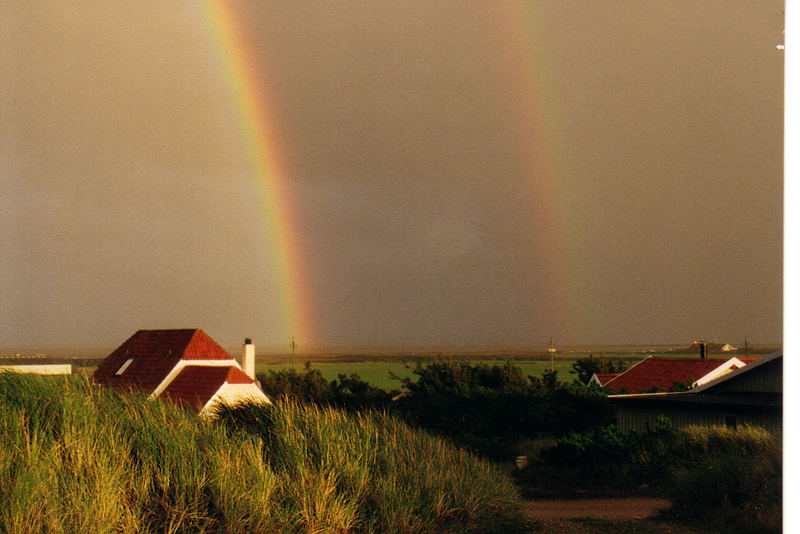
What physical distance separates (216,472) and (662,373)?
92.6 ft

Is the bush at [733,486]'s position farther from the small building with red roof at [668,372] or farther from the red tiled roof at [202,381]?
the small building with red roof at [668,372]

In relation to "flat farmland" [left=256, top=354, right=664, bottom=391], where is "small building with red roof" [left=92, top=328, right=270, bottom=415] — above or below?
above

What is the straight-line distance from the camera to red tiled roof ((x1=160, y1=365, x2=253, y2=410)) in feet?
72.7

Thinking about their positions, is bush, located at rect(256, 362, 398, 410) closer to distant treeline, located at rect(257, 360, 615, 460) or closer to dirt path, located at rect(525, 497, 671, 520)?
distant treeline, located at rect(257, 360, 615, 460)

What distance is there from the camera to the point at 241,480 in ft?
19.1

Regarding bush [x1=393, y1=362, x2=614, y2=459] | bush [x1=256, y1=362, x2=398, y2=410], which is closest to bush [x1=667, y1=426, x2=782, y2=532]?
bush [x1=393, y1=362, x2=614, y2=459]

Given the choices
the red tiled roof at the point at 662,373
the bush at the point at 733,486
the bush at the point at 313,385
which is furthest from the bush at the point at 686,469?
the bush at the point at 313,385

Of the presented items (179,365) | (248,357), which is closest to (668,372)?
(248,357)

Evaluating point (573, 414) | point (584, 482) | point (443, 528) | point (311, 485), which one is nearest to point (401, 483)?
point (443, 528)

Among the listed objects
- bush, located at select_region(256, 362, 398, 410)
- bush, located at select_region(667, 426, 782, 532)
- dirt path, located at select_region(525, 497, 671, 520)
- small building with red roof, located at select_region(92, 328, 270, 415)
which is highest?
small building with red roof, located at select_region(92, 328, 270, 415)

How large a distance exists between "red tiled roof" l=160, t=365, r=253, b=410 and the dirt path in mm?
11331

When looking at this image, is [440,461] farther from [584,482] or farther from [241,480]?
[584,482]

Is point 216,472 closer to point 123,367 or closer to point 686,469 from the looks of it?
point 686,469

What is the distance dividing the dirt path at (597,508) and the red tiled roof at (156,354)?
15967 millimetres
